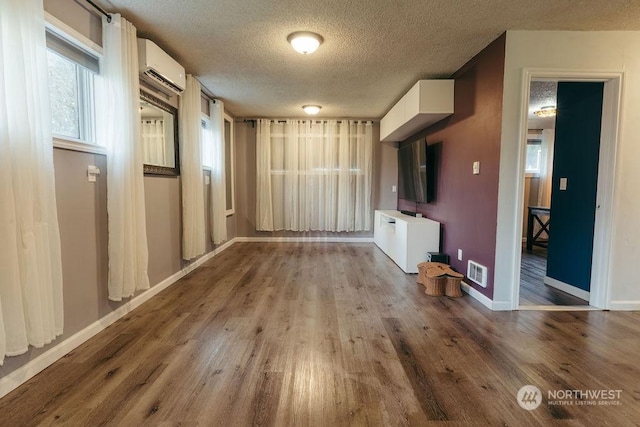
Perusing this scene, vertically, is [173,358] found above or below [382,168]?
below

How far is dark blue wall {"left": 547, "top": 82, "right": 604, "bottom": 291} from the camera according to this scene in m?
2.94

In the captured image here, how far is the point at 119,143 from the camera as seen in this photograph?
235 centimetres

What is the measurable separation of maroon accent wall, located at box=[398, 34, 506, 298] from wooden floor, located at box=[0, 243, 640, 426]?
657mm

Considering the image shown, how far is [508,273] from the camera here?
2729 millimetres

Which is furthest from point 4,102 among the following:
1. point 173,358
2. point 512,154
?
point 512,154

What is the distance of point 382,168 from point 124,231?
488 cm

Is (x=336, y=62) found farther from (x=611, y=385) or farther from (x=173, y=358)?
(x=611, y=385)

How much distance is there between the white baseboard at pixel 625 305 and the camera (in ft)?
8.98

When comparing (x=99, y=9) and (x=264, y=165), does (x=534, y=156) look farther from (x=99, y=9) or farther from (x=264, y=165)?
(x=99, y=9)

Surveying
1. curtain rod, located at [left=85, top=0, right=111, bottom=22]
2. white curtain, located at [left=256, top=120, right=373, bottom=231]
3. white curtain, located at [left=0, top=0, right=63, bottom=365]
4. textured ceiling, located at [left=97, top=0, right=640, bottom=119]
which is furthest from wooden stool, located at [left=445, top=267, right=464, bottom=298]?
curtain rod, located at [left=85, top=0, right=111, bottom=22]
